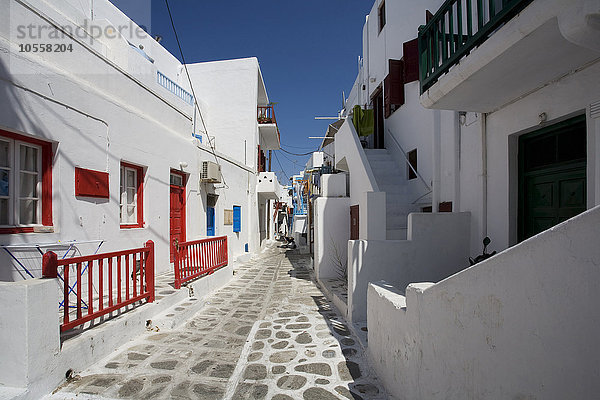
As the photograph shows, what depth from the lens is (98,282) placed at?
4.79 m

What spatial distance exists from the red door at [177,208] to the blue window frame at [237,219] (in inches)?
158

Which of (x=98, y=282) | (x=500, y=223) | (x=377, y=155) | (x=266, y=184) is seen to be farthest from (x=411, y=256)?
(x=266, y=184)

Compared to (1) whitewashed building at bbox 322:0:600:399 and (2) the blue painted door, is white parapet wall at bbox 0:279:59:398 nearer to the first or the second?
(1) whitewashed building at bbox 322:0:600:399

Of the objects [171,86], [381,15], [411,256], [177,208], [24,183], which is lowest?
[411,256]

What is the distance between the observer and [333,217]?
8.20 m

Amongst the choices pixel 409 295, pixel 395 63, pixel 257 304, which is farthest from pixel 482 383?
pixel 395 63

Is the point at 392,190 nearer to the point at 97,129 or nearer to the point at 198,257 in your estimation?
the point at 198,257

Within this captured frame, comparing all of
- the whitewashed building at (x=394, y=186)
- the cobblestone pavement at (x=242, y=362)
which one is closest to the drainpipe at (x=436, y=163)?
the whitewashed building at (x=394, y=186)

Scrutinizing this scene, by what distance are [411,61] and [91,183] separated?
22.4 feet

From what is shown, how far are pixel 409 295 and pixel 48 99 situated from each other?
17.0 ft

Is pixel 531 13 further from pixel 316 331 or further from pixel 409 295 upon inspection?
pixel 316 331

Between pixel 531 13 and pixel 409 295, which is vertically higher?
pixel 531 13

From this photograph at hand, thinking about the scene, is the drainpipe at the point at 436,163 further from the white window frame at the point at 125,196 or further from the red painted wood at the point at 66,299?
the white window frame at the point at 125,196

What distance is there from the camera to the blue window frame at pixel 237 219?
1252 centimetres
